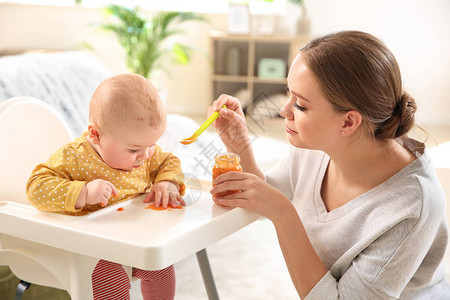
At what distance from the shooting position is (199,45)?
16.9ft

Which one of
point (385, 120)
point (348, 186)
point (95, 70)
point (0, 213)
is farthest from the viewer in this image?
point (95, 70)

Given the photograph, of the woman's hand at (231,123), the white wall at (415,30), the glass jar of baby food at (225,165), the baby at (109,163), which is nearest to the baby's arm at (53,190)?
the baby at (109,163)

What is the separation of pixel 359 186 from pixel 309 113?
22cm

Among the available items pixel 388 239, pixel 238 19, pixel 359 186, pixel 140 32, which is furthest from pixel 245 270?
pixel 238 19

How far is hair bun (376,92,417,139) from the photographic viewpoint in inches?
42.9

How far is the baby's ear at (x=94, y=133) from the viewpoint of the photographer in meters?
1.05

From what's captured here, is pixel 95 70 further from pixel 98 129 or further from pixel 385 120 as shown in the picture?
pixel 385 120

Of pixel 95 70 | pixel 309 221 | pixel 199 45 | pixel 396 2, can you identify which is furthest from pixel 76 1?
pixel 309 221

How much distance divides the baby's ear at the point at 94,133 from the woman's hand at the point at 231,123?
27 cm

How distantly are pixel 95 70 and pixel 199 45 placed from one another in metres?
2.53

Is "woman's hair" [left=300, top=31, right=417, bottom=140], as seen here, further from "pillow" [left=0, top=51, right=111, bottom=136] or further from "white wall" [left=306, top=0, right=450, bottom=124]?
"white wall" [left=306, top=0, right=450, bottom=124]

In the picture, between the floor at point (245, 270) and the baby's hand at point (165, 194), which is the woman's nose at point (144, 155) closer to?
the baby's hand at point (165, 194)

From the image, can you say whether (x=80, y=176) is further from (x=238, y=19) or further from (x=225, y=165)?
(x=238, y=19)

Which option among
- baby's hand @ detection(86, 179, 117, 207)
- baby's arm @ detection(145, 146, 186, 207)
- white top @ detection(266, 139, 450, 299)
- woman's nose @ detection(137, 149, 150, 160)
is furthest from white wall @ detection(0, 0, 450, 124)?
baby's hand @ detection(86, 179, 117, 207)
